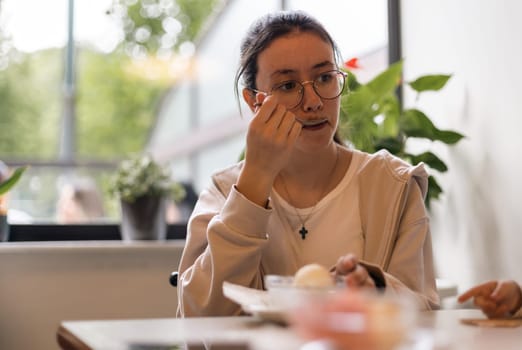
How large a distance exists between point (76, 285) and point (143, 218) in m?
0.34

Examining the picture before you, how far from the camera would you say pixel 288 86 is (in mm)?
1495

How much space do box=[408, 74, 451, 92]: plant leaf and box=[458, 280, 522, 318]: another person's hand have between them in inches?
49.4

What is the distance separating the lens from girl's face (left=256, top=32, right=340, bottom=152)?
148 cm

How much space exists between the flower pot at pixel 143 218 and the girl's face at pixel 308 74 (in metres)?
1.44

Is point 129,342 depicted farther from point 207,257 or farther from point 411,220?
point 411,220

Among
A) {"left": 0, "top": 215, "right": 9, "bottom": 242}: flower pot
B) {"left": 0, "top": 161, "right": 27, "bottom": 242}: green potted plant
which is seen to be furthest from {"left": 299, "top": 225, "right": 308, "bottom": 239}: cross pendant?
{"left": 0, "top": 215, "right": 9, "bottom": 242}: flower pot

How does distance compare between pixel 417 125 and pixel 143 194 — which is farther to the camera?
pixel 143 194

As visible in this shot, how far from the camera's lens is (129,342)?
2.65ft

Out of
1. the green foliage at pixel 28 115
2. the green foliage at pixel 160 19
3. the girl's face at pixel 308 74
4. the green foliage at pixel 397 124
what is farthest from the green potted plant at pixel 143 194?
the green foliage at pixel 160 19

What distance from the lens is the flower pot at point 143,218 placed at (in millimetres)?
2895

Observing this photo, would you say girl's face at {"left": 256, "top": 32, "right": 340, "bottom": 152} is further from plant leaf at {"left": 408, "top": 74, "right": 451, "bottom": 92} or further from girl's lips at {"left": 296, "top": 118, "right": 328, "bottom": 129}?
plant leaf at {"left": 408, "top": 74, "right": 451, "bottom": 92}

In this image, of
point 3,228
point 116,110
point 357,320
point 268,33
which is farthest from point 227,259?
point 116,110

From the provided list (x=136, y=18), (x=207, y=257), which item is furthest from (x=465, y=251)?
(x=136, y=18)

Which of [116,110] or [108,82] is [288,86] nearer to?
[108,82]
